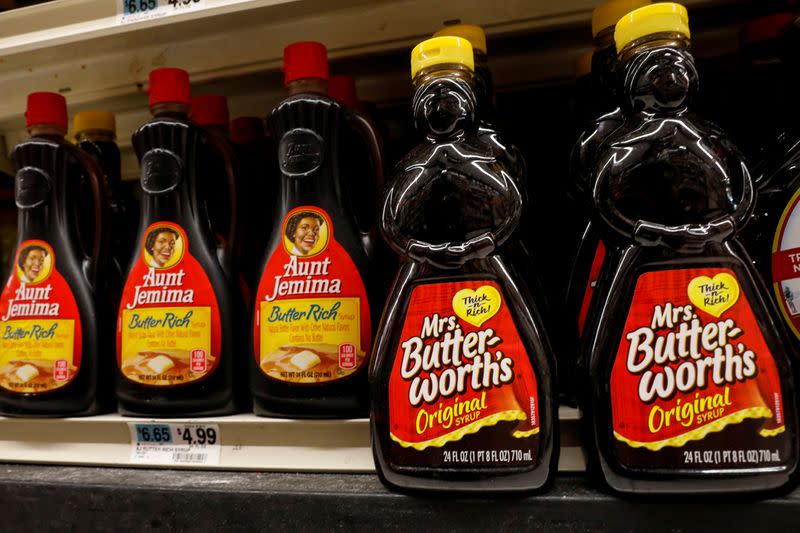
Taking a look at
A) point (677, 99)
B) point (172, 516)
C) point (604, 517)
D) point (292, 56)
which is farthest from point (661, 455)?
point (292, 56)

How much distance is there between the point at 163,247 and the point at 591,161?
2.06 ft

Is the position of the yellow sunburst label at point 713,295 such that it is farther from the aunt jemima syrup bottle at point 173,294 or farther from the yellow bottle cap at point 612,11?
the aunt jemima syrup bottle at point 173,294

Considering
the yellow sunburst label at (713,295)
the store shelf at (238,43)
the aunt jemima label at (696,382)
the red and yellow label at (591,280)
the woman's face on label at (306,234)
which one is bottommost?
the aunt jemima label at (696,382)

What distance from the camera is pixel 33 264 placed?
38.1 inches

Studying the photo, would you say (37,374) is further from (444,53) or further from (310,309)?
(444,53)

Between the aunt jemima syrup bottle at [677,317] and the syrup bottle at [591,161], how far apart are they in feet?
0.45

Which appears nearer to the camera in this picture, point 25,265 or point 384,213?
point 384,213

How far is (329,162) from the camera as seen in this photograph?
0.88m

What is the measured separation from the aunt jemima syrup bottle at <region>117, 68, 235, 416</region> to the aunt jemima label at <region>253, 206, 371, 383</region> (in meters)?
0.08

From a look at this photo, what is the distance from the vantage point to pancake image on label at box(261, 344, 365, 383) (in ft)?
2.67

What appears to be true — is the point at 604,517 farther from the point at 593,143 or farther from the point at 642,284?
the point at 593,143

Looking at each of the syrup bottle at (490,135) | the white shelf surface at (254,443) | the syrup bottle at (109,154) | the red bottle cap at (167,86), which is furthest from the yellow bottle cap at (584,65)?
the syrup bottle at (109,154)

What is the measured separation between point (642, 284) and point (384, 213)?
0.97ft

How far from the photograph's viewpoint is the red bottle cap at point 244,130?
1150mm
